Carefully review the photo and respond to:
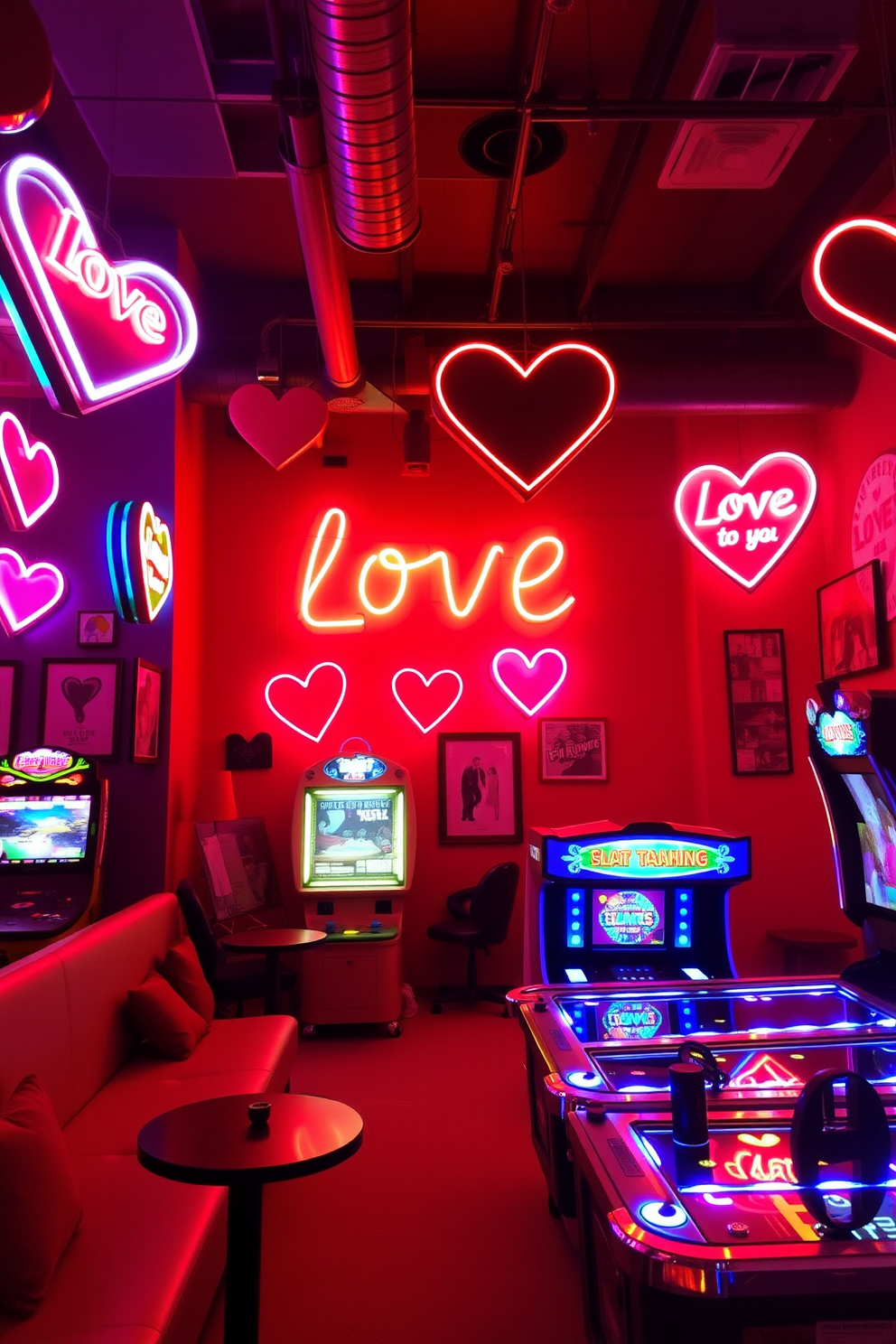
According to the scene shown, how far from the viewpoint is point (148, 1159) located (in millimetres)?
1842

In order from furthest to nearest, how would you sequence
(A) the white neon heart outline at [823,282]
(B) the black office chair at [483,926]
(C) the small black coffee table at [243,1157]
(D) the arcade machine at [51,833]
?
(B) the black office chair at [483,926] < (D) the arcade machine at [51,833] < (A) the white neon heart outline at [823,282] < (C) the small black coffee table at [243,1157]

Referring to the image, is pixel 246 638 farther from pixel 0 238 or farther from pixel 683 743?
pixel 0 238

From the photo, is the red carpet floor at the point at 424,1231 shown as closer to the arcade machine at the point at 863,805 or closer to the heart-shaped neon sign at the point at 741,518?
the arcade machine at the point at 863,805

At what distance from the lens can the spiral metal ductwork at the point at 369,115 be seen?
2633mm

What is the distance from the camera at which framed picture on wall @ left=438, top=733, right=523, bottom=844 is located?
6.41 meters

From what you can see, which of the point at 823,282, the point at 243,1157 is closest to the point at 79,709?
the point at 243,1157

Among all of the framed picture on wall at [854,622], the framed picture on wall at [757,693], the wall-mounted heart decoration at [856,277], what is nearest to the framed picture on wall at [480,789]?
the framed picture on wall at [757,693]

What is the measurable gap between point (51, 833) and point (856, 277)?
13.1ft

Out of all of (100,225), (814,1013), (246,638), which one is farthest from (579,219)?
(814,1013)

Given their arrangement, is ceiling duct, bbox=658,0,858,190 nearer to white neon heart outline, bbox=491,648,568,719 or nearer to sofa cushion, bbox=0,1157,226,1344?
white neon heart outline, bbox=491,648,568,719

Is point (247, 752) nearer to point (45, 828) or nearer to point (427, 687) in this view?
point (427, 687)

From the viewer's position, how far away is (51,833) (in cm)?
429

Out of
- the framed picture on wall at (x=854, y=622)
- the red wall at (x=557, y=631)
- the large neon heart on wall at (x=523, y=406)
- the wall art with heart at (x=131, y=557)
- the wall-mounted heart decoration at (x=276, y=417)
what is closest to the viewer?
the large neon heart on wall at (x=523, y=406)

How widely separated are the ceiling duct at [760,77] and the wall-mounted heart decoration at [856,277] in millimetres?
678
